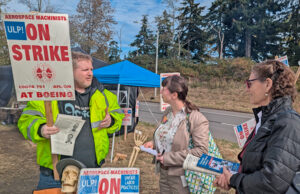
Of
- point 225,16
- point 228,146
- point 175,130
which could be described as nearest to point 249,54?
point 225,16

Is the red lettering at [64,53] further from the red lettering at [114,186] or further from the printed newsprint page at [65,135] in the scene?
the red lettering at [114,186]

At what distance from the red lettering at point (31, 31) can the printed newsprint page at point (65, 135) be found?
606 mm

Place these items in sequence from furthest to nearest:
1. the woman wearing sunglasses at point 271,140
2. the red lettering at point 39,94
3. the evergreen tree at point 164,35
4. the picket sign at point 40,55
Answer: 1. the evergreen tree at point 164,35
2. the red lettering at point 39,94
3. the picket sign at point 40,55
4. the woman wearing sunglasses at point 271,140

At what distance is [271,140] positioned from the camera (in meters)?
1.11

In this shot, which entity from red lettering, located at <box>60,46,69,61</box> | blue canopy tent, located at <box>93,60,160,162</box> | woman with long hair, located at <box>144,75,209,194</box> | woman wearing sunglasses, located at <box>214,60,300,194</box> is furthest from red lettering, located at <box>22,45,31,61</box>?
blue canopy tent, located at <box>93,60,160,162</box>

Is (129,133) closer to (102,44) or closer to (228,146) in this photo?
(228,146)

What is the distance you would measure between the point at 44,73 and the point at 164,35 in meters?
35.7

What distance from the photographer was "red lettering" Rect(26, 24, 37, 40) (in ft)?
4.50

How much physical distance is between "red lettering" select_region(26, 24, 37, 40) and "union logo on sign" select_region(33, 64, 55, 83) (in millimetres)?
197

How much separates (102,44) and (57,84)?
103 ft

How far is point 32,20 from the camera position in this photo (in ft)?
4.48

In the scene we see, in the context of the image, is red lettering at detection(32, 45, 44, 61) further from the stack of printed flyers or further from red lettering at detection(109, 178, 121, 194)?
the stack of printed flyers

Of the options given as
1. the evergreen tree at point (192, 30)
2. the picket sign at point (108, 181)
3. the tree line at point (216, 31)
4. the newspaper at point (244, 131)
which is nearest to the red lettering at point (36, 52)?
the picket sign at point (108, 181)

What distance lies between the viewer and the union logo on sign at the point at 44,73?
56.7 inches
